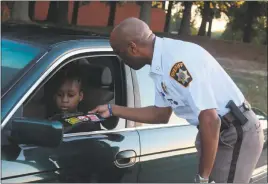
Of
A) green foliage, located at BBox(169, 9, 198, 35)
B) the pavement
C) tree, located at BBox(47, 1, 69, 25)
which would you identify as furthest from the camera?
green foliage, located at BBox(169, 9, 198, 35)

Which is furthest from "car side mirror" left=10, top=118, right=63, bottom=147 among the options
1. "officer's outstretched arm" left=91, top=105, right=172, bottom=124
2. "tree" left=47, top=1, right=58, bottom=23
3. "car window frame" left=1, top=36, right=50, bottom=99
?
"tree" left=47, top=1, right=58, bottom=23

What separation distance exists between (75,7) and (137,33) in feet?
99.6

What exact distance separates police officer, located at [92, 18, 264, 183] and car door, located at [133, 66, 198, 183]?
0.42m

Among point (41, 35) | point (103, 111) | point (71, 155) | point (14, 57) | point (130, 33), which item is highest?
point (130, 33)

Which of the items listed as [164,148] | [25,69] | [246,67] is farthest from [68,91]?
[246,67]

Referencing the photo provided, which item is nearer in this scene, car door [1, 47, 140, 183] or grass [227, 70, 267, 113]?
car door [1, 47, 140, 183]

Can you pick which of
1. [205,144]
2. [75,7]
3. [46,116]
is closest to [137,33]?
[205,144]

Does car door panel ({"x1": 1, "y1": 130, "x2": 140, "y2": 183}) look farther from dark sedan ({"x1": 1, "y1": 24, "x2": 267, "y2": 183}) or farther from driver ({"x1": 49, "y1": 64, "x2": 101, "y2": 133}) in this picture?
driver ({"x1": 49, "y1": 64, "x2": 101, "y2": 133})

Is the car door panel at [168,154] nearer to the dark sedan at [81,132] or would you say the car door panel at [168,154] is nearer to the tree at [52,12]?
the dark sedan at [81,132]

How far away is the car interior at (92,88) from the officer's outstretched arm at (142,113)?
0.43ft

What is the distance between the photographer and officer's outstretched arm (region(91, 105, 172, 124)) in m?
2.81

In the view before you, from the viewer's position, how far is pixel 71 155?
2.48 meters

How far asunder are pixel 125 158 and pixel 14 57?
2.98 feet

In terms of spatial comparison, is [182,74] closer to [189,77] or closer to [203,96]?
[189,77]
